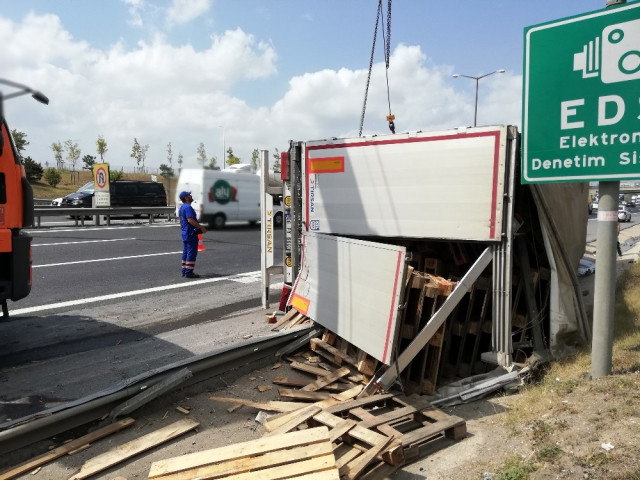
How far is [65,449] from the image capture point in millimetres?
3770

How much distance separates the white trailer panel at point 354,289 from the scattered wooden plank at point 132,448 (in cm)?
178

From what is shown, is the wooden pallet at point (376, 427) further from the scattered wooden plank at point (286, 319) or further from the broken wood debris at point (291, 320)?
the scattered wooden plank at point (286, 319)

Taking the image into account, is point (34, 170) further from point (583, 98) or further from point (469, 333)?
point (583, 98)

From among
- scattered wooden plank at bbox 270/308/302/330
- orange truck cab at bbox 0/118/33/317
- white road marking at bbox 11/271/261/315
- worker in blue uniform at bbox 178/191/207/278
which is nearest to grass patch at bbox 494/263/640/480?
scattered wooden plank at bbox 270/308/302/330

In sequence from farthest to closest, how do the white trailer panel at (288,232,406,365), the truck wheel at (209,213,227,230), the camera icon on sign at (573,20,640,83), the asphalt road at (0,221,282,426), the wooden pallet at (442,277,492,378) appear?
the truck wheel at (209,213,227,230) < the wooden pallet at (442,277,492,378) < the asphalt road at (0,221,282,426) < the white trailer panel at (288,232,406,365) < the camera icon on sign at (573,20,640,83)

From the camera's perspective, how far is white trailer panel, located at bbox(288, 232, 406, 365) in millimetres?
4676

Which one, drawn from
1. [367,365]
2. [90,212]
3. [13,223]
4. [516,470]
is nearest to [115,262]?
[13,223]

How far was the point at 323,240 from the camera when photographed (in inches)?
240

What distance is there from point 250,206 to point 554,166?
19872 millimetres

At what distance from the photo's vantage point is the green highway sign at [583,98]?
428cm

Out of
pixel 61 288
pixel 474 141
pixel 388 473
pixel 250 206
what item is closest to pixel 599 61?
pixel 474 141

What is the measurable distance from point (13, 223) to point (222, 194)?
58.7 feet

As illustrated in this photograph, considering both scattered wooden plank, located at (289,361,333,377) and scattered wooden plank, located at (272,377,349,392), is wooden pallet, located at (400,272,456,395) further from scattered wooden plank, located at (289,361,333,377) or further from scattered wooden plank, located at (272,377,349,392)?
scattered wooden plank, located at (289,361,333,377)

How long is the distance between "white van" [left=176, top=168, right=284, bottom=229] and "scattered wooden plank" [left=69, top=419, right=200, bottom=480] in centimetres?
1723
